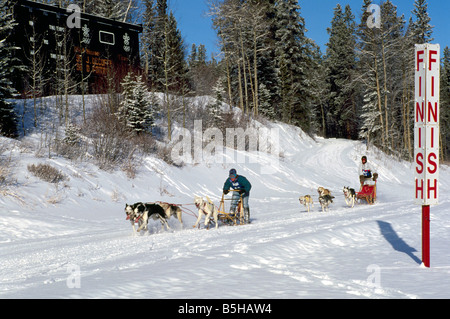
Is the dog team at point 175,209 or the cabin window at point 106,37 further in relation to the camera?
the cabin window at point 106,37

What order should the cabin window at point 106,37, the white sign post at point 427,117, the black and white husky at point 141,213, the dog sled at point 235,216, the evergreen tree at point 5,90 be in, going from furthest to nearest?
the cabin window at point 106,37 < the evergreen tree at point 5,90 < the dog sled at point 235,216 < the black and white husky at point 141,213 < the white sign post at point 427,117

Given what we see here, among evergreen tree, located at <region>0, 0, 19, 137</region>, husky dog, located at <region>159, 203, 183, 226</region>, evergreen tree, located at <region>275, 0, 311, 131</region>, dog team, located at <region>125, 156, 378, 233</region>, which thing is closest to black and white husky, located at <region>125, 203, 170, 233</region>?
dog team, located at <region>125, 156, 378, 233</region>

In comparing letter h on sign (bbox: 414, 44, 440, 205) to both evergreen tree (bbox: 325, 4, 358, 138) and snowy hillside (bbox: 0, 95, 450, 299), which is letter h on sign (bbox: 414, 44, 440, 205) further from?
evergreen tree (bbox: 325, 4, 358, 138)

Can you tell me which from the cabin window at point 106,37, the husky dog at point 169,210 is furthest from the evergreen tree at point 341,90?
the husky dog at point 169,210

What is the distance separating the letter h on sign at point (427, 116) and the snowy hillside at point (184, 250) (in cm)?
134

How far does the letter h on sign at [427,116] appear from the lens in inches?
213

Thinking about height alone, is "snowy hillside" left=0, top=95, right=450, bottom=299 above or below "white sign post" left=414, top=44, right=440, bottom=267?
below

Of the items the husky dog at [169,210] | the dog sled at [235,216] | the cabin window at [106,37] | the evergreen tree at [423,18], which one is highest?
the evergreen tree at [423,18]

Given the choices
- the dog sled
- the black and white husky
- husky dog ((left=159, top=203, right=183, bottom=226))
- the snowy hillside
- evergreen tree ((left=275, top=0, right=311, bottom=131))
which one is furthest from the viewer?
evergreen tree ((left=275, top=0, right=311, bottom=131))

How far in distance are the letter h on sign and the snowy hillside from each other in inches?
52.6

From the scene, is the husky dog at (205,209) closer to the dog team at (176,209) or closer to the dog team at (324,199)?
the dog team at (176,209)

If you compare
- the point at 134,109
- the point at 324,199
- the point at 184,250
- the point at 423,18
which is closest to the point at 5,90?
the point at 134,109

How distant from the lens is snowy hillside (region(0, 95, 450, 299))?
4.64 m
